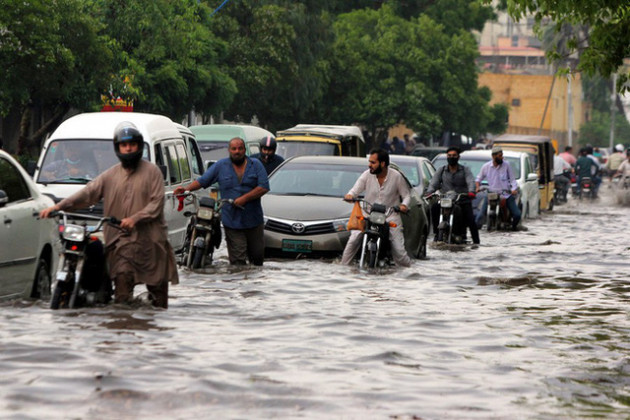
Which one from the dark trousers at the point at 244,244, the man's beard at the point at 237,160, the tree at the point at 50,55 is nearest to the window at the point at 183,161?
the man's beard at the point at 237,160

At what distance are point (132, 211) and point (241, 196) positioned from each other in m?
4.51

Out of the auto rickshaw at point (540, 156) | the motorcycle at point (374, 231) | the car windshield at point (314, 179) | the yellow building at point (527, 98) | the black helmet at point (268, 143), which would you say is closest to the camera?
the motorcycle at point (374, 231)

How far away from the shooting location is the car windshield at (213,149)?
28.3 m

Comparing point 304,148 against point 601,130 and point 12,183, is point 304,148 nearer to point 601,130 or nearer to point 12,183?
point 12,183

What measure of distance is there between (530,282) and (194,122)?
37104mm

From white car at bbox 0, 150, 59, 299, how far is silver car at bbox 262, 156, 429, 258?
4.99m

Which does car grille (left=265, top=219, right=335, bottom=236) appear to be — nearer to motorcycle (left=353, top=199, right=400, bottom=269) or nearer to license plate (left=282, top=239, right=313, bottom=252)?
license plate (left=282, top=239, right=313, bottom=252)

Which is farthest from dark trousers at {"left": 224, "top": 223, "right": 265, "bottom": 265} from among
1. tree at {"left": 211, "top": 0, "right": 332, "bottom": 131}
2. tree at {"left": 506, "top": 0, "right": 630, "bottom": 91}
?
tree at {"left": 211, "top": 0, "right": 332, "bottom": 131}

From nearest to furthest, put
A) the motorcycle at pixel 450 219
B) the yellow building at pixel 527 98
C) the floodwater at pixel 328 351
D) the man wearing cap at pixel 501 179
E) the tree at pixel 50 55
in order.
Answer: the floodwater at pixel 328 351 → the motorcycle at pixel 450 219 → the man wearing cap at pixel 501 179 → the tree at pixel 50 55 → the yellow building at pixel 527 98

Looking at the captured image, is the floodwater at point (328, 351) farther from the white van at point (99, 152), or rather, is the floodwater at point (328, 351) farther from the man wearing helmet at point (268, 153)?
the man wearing helmet at point (268, 153)

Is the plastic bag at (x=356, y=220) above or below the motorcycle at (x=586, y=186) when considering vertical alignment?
above

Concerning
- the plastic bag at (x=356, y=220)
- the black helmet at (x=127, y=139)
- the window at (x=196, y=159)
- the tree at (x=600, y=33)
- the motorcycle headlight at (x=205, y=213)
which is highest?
the tree at (x=600, y=33)

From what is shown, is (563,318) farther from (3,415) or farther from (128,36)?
(128,36)

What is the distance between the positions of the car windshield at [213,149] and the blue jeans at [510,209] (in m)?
5.69
